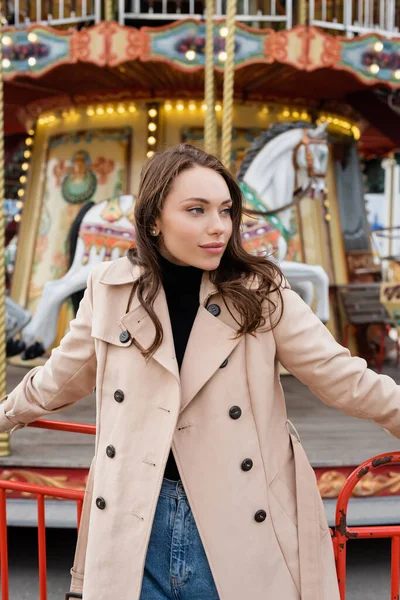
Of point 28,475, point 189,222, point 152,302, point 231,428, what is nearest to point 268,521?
point 231,428

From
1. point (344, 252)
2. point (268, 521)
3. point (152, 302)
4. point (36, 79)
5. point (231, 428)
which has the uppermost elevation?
point (36, 79)

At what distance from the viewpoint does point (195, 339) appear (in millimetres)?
1391

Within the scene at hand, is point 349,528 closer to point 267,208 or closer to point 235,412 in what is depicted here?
point 235,412

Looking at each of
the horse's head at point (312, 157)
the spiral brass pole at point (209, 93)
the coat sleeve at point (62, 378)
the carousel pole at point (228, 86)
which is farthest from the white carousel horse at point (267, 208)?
the coat sleeve at point (62, 378)

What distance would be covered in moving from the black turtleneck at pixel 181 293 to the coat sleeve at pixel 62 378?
185 millimetres

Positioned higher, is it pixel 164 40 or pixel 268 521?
pixel 164 40

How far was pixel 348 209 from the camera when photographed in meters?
7.66

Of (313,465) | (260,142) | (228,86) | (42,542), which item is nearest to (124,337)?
(42,542)

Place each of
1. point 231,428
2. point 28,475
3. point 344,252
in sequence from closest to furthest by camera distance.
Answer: point 231,428
point 28,475
point 344,252

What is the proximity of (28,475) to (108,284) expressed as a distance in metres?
2.53

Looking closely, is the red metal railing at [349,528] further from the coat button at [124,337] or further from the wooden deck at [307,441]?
the wooden deck at [307,441]

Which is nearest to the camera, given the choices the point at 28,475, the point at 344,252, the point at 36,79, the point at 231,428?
the point at 231,428

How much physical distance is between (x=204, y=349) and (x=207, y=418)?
0.14 m

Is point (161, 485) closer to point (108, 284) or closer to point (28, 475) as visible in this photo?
point (108, 284)
